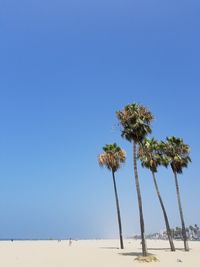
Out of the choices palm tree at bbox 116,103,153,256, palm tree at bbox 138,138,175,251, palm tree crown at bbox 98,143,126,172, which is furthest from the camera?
palm tree crown at bbox 98,143,126,172

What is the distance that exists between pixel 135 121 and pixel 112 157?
14720 mm

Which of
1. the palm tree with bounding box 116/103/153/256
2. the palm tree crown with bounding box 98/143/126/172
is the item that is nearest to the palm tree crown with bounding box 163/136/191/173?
the palm tree crown with bounding box 98/143/126/172

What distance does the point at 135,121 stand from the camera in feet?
145

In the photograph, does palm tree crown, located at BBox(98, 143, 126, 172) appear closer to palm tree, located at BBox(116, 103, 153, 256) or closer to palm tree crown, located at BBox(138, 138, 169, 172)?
palm tree crown, located at BBox(138, 138, 169, 172)

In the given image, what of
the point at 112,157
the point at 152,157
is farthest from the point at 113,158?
the point at 152,157

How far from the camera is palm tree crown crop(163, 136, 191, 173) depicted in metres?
56.8

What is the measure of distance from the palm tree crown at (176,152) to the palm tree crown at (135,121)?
1311 centimetres

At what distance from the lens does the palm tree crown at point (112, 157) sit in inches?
2281

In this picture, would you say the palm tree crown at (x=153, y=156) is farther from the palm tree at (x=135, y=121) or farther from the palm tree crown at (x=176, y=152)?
the palm tree at (x=135, y=121)

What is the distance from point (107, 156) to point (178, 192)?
452 inches

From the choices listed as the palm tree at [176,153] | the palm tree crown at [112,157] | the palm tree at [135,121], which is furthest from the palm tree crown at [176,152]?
the palm tree at [135,121]

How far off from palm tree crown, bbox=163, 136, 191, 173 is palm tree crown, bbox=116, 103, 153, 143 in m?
13.1

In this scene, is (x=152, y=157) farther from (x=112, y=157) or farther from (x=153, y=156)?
(x=112, y=157)

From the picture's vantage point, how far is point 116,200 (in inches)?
2255
